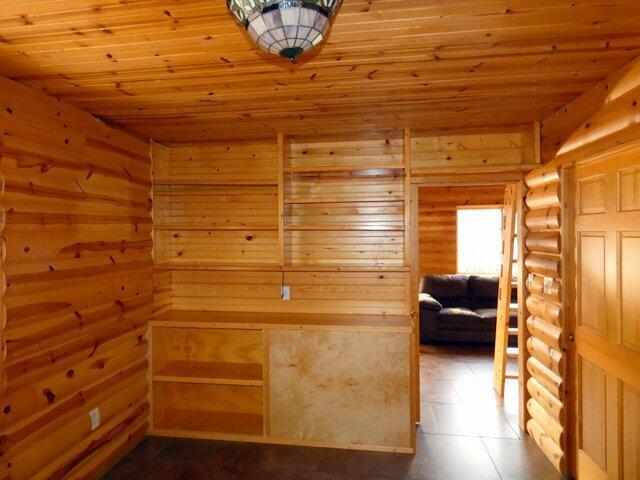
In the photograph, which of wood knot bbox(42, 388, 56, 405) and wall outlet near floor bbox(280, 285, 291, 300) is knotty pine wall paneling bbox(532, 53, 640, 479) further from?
wood knot bbox(42, 388, 56, 405)

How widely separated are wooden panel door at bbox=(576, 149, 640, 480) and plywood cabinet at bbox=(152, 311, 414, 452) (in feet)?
3.42

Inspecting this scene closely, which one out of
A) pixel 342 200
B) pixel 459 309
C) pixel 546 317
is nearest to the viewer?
pixel 546 317

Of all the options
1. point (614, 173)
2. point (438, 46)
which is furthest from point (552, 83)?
point (438, 46)

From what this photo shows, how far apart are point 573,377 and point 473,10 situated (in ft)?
7.25

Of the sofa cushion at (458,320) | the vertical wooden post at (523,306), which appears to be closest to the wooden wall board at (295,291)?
the vertical wooden post at (523,306)

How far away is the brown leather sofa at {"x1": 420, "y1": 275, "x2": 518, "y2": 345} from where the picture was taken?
524 centimetres

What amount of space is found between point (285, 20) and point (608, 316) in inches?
86.2

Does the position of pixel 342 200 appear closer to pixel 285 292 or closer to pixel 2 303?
pixel 285 292

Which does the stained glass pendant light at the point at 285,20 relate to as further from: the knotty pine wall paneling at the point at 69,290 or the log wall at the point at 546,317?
the log wall at the point at 546,317

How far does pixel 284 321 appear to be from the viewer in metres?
2.98

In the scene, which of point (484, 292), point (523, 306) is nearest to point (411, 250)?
point (523, 306)

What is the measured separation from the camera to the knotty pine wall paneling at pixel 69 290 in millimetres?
2002

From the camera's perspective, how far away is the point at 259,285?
3.36 m

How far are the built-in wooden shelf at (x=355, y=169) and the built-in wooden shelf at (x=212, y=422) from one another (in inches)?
77.3
